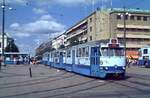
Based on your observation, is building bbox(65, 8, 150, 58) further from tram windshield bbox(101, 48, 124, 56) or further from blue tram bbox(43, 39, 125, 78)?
tram windshield bbox(101, 48, 124, 56)

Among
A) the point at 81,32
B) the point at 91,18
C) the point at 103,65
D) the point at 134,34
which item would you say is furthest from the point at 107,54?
the point at 81,32

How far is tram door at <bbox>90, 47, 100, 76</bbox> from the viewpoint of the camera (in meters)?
28.2

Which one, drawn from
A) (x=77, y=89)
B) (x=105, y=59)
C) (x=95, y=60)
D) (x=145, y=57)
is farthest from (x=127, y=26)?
(x=77, y=89)

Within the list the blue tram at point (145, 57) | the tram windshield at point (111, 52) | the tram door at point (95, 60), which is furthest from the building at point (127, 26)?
the tram windshield at point (111, 52)

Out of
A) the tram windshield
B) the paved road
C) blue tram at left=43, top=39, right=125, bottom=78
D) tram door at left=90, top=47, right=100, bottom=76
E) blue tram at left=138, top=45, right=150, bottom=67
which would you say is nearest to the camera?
the paved road

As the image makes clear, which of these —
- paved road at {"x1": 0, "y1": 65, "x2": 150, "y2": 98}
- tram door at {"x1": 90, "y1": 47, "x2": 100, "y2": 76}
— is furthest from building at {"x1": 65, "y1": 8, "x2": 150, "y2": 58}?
paved road at {"x1": 0, "y1": 65, "x2": 150, "y2": 98}

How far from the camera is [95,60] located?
28688mm

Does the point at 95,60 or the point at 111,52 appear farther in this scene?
the point at 95,60

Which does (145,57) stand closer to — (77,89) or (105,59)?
(105,59)

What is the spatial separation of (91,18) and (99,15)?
6.52 m

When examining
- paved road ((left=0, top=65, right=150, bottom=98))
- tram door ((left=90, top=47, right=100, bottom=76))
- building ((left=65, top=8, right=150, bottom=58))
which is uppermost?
building ((left=65, top=8, right=150, bottom=58))

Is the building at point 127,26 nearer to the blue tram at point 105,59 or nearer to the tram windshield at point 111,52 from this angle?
the blue tram at point 105,59

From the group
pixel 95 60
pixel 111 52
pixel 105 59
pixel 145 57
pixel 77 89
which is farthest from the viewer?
pixel 145 57

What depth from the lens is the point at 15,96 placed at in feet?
56.3
